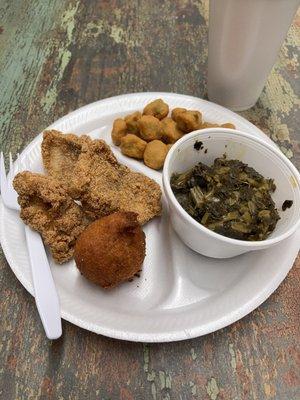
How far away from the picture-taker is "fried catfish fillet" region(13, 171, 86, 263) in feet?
3.46

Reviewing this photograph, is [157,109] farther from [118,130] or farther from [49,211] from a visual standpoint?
[49,211]

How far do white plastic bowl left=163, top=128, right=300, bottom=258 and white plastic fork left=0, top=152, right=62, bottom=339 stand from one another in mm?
376

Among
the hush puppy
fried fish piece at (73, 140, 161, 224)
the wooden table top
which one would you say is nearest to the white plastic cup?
the wooden table top

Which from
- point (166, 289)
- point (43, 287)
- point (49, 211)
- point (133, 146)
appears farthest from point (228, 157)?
point (43, 287)

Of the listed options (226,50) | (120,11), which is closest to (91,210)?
(226,50)

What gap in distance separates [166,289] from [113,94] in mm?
906

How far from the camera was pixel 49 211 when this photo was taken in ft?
3.53

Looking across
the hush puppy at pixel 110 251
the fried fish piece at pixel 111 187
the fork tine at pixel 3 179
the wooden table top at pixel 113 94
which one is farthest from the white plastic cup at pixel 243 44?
the fork tine at pixel 3 179

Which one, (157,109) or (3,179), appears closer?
(3,179)

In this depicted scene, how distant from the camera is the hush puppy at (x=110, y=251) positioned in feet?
3.23

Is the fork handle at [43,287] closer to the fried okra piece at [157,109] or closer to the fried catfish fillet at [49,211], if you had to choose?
the fried catfish fillet at [49,211]

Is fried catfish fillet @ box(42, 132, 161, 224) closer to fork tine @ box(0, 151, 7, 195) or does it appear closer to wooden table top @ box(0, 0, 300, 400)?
fork tine @ box(0, 151, 7, 195)

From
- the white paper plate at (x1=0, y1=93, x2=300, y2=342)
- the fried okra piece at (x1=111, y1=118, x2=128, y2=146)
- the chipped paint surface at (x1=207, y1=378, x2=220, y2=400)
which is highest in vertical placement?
the fried okra piece at (x1=111, y1=118, x2=128, y2=146)

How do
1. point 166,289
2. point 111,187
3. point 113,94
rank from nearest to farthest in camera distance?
point 166,289, point 111,187, point 113,94
